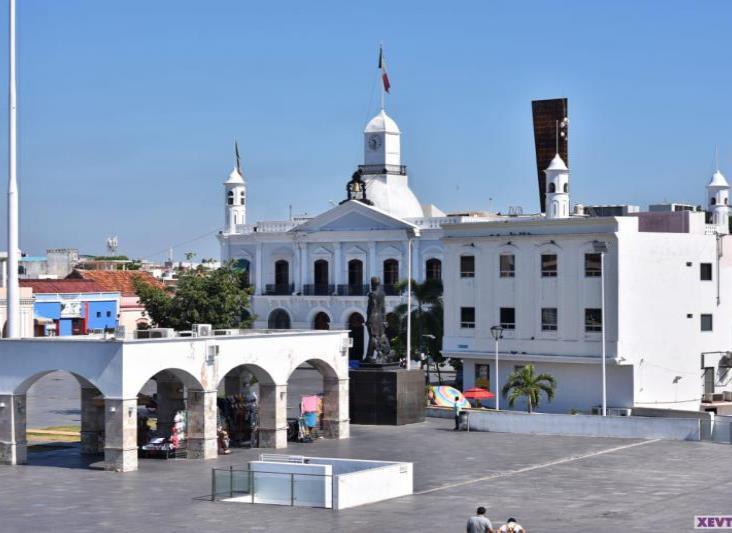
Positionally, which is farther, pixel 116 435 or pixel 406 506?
pixel 116 435

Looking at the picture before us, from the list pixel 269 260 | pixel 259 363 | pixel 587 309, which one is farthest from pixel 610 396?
pixel 269 260

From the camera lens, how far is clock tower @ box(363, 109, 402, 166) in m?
94.7

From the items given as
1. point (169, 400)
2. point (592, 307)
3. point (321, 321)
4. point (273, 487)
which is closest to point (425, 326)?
point (592, 307)

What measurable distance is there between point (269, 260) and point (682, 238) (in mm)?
39071

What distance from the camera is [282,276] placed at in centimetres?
9281

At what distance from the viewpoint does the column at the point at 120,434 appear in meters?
37.5

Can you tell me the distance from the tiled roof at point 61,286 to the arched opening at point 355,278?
21027mm

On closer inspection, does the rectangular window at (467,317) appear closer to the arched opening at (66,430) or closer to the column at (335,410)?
the column at (335,410)

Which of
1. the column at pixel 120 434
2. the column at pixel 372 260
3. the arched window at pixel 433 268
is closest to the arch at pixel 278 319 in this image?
the column at pixel 372 260

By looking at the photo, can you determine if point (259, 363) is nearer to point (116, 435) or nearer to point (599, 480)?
point (116, 435)

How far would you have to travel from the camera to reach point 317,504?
31.9 m

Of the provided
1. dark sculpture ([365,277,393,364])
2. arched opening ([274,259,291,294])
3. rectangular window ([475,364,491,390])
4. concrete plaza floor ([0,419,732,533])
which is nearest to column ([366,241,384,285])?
Result: arched opening ([274,259,291,294])

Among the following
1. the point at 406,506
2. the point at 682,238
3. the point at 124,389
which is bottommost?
the point at 406,506

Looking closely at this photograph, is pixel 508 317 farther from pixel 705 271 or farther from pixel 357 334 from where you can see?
pixel 357 334
